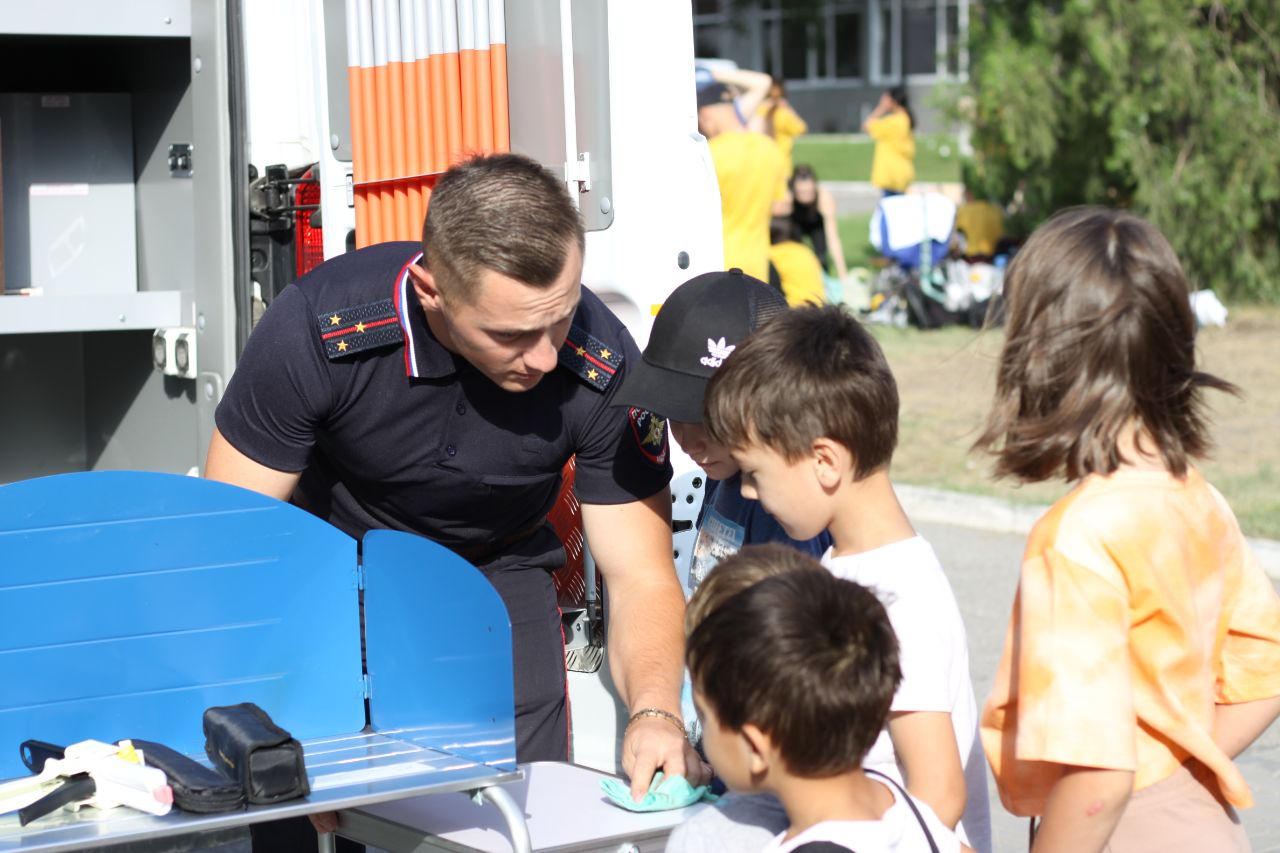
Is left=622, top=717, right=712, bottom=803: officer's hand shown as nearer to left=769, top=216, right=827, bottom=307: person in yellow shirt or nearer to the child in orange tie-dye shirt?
the child in orange tie-dye shirt

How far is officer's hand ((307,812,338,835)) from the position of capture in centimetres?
219

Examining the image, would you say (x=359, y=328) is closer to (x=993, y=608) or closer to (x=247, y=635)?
(x=247, y=635)

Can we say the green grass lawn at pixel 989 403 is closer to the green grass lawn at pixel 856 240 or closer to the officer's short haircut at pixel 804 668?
the officer's short haircut at pixel 804 668

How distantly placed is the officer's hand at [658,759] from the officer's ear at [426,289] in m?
0.77

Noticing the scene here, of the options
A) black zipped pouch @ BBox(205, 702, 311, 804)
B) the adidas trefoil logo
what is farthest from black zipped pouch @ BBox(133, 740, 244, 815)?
the adidas trefoil logo

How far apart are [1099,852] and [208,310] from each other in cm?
236

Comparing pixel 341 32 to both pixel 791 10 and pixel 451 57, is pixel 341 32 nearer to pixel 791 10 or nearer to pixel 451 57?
pixel 451 57

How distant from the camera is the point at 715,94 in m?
9.85

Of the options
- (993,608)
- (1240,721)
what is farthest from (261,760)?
(993,608)

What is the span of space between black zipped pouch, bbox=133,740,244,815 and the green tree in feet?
40.1

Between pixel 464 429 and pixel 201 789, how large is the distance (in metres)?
0.97

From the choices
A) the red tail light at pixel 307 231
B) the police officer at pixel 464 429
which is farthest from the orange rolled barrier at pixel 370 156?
the police officer at pixel 464 429

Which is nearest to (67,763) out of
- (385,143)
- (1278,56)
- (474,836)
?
(474,836)

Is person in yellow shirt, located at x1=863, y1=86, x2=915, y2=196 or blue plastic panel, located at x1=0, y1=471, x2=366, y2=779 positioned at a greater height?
person in yellow shirt, located at x1=863, y1=86, x2=915, y2=196
